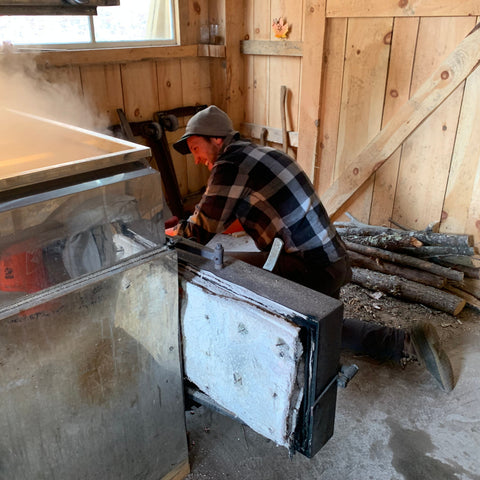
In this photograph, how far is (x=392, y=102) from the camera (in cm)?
335

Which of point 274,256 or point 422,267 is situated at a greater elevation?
point 274,256

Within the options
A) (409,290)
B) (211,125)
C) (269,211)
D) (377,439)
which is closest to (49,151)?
(211,125)

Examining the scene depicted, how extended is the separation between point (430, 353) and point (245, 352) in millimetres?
1418

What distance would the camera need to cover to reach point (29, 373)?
1194 mm

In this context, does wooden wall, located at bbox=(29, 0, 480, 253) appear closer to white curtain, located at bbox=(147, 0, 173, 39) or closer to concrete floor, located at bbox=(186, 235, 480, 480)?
white curtain, located at bbox=(147, 0, 173, 39)

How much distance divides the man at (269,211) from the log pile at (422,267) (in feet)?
2.31

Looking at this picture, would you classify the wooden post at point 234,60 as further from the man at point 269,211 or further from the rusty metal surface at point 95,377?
the rusty metal surface at point 95,377

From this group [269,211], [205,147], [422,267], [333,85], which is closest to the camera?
[269,211]

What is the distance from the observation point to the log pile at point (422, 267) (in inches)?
119

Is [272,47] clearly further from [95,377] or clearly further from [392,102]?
A: [95,377]

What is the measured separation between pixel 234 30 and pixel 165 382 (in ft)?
11.8

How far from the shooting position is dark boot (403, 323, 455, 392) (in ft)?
7.55

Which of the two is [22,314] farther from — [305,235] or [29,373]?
[305,235]

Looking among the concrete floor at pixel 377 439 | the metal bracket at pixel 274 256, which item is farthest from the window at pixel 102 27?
the concrete floor at pixel 377 439
